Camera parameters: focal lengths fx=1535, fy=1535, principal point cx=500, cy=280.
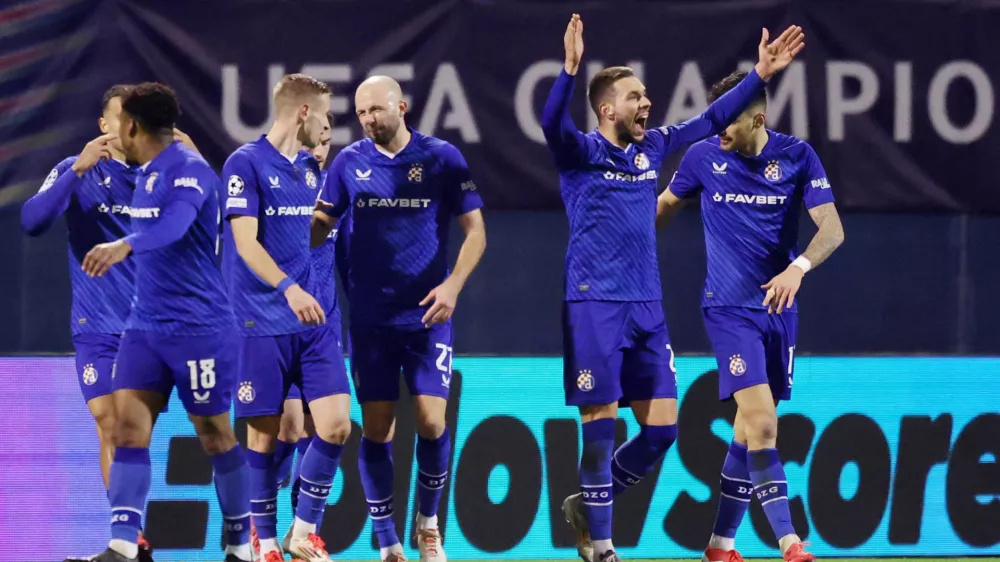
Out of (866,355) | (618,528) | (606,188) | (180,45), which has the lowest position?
(618,528)

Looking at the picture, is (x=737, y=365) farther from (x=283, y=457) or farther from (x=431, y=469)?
(x=283, y=457)

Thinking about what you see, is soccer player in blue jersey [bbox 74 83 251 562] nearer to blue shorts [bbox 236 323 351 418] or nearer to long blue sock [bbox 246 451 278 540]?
blue shorts [bbox 236 323 351 418]

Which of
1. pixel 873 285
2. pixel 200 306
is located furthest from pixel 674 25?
pixel 200 306

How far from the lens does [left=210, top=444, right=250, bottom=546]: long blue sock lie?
6094 mm

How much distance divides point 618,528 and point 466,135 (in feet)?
9.38

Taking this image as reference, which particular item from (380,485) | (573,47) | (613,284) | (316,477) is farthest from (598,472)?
(573,47)

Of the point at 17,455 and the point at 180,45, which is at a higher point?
the point at 180,45

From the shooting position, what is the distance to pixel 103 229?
22.7ft

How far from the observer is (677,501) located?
316 inches

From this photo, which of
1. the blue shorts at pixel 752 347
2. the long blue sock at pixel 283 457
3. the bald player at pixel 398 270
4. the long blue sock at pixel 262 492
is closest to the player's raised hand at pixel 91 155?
the bald player at pixel 398 270

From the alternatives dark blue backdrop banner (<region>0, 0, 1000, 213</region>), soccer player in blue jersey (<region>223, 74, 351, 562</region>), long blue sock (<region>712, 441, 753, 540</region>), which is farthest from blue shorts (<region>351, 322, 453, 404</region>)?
dark blue backdrop banner (<region>0, 0, 1000, 213</region>)

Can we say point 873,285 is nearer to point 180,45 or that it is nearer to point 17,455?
point 180,45

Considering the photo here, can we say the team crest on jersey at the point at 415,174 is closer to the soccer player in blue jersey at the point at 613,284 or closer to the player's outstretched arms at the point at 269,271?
the soccer player in blue jersey at the point at 613,284

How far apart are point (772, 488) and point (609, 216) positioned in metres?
1.37
